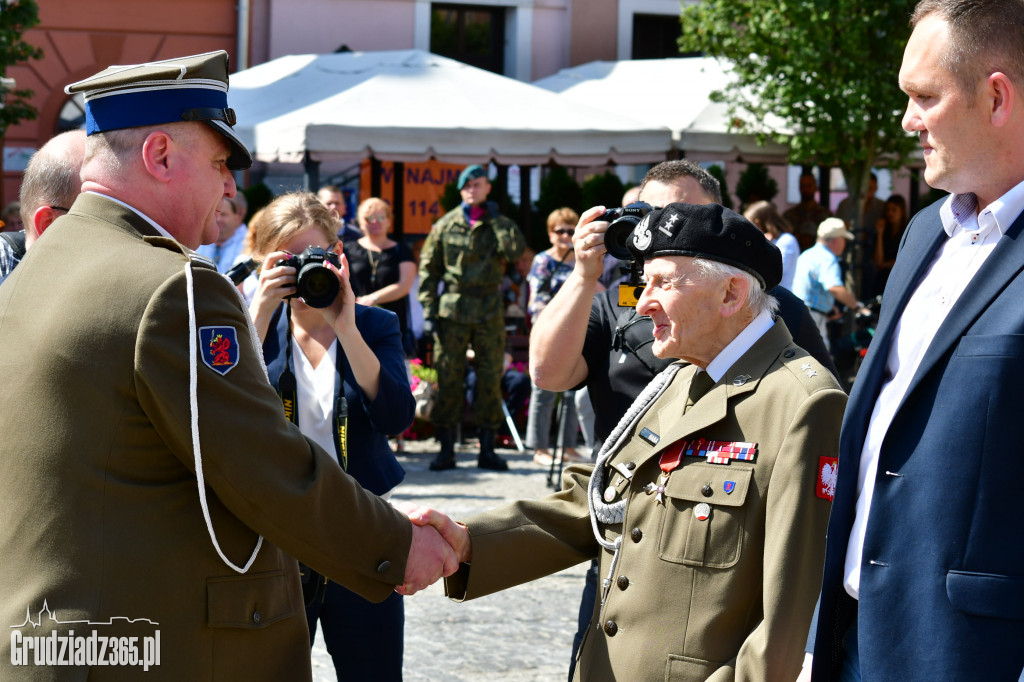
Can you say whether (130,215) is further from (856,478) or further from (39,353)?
(856,478)

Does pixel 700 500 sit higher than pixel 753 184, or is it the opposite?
pixel 753 184

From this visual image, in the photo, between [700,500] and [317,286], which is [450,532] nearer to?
[700,500]

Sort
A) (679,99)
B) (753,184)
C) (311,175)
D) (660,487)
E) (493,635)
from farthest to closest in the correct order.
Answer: (753,184)
(679,99)
(311,175)
(493,635)
(660,487)

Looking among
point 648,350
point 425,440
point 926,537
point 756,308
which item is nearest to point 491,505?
point 425,440

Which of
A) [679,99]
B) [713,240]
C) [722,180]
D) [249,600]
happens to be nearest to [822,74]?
[679,99]

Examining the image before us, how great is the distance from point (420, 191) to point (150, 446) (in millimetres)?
12414

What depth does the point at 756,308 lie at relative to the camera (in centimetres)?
274

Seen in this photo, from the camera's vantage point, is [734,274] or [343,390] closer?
[734,274]

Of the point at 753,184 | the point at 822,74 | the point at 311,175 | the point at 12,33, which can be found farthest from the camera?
the point at 753,184

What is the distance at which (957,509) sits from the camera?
2059 mm

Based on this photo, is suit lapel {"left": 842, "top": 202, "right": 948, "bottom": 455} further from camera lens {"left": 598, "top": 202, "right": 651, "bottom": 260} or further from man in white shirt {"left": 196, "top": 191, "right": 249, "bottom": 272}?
man in white shirt {"left": 196, "top": 191, "right": 249, "bottom": 272}

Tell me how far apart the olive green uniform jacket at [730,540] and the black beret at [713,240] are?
0.15 meters

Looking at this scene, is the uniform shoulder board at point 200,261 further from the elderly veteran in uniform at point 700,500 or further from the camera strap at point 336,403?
the camera strap at point 336,403

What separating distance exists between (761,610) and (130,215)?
1.50 metres
